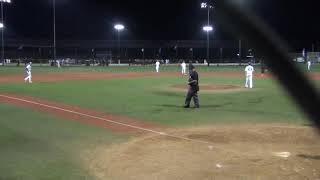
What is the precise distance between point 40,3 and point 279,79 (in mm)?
118829

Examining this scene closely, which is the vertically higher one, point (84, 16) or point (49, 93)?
point (84, 16)

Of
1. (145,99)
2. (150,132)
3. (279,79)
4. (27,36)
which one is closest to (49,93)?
(145,99)

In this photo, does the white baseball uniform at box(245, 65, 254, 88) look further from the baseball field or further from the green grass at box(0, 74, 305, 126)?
the baseball field

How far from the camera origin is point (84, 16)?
117 meters

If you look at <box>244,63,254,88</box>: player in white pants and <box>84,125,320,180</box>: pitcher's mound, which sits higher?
<box>244,63,254,88</box>: player in white pants

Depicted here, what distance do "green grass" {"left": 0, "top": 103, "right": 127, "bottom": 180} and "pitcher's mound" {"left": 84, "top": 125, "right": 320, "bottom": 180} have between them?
0.59m

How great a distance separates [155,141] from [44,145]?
2.94 metres

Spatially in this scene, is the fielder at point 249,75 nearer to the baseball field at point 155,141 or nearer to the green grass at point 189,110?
the green grass at point 189,110

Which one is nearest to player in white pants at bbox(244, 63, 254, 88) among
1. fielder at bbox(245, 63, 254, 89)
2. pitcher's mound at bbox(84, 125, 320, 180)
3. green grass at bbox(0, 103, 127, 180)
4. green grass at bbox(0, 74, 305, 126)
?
fielder at bbox(245, 63, 254, 89)

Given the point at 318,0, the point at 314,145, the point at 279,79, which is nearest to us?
the point at 279,79

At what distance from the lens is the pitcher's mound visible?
8977 mm

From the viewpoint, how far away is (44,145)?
39.8ft

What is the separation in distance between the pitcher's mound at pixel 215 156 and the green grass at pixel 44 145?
23.4 inches

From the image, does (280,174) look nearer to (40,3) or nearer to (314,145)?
(314,145)
